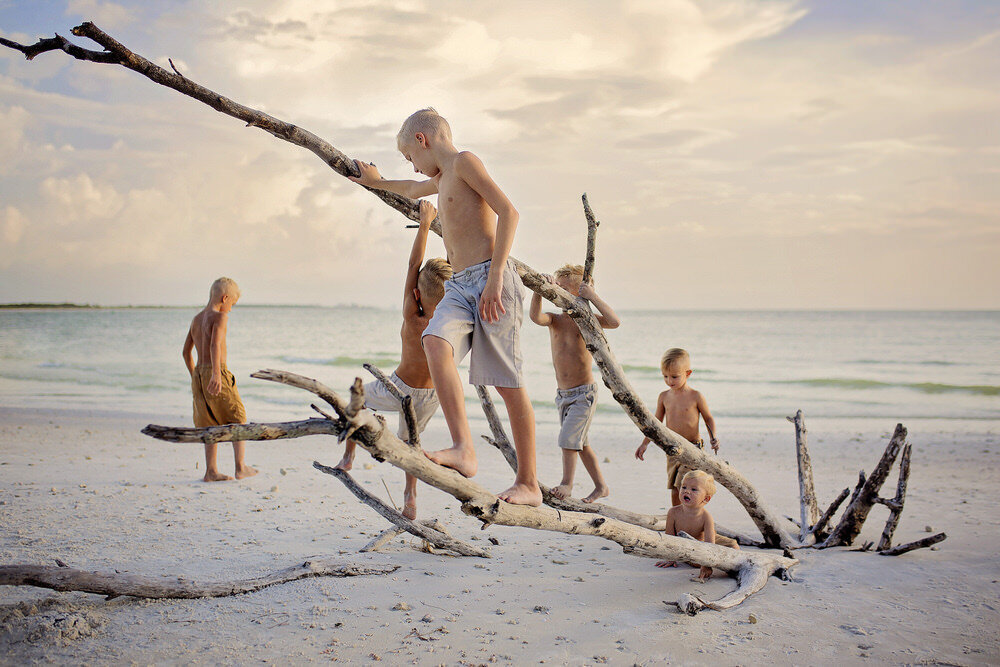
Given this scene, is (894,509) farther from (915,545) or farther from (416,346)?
(416,346)

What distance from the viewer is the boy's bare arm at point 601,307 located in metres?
4.07

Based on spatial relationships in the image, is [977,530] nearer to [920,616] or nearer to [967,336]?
[920,616]

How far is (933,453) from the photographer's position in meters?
9.31

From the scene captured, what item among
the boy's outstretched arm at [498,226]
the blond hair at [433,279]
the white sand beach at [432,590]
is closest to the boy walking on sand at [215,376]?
the white sand beach at [432,590]

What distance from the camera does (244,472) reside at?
6.94 metres

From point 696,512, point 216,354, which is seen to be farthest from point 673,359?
point 216,354

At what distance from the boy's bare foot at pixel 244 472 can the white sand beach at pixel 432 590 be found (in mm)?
193

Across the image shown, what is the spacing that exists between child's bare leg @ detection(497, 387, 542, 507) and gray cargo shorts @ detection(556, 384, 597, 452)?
2259 mm

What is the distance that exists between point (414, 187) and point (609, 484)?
15.5 ft

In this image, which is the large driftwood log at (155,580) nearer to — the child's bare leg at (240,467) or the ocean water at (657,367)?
the child's bare leg at (240,467)

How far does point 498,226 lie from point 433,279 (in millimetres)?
1711

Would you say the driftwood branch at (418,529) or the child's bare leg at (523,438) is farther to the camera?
the driftwood branch at (418,529)

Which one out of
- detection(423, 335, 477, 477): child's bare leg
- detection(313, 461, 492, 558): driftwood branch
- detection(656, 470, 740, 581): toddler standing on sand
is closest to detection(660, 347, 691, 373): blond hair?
detection(656, 470, 740, 581): toddler standing on sand

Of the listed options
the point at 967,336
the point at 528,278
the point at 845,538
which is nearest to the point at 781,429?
the point at 845,538
